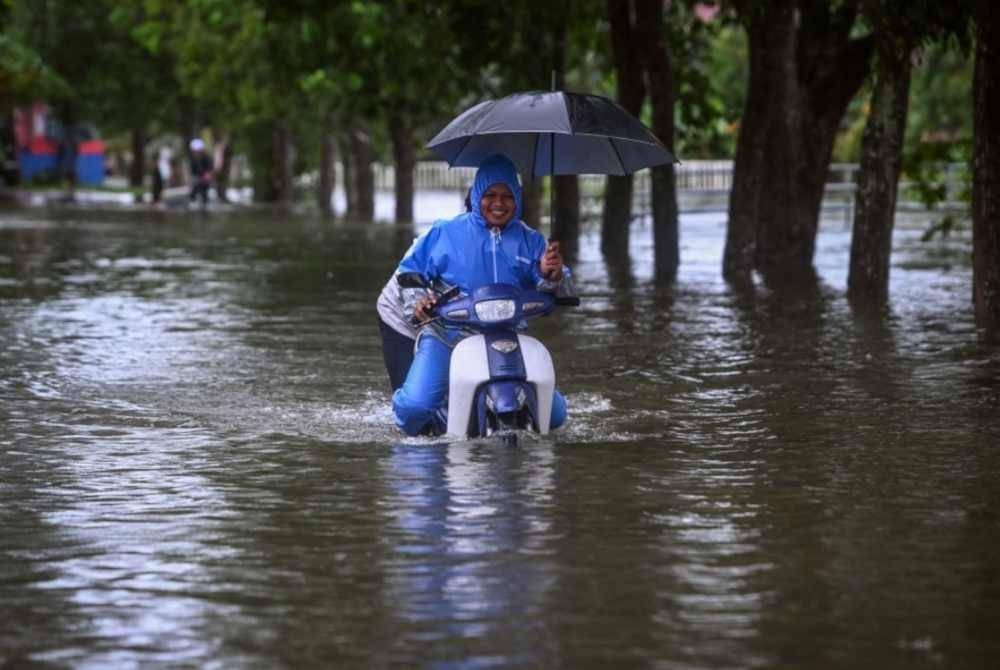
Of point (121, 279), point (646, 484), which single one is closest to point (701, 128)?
point (121, 279)

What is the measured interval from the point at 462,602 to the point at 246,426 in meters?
4.98

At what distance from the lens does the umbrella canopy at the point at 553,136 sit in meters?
11.1

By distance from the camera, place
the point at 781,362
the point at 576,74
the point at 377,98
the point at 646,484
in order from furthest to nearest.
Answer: the point at 576,74 < the point at 377,98 < the point at 781,362 < the point at 646,484

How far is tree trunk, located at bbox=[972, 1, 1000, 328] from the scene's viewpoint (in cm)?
1711

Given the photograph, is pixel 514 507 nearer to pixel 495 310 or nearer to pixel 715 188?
pixel 495 310

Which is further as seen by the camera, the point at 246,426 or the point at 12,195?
the point at 12,195

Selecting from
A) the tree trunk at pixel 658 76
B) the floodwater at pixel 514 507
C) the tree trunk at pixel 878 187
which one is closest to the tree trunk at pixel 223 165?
the tree trunk at pixel 658 76

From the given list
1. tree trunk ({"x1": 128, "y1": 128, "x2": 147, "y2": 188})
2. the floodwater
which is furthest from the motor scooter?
tree trunk ({"x1": 128, "y1": 128, "x2": 147, "y2": 188})

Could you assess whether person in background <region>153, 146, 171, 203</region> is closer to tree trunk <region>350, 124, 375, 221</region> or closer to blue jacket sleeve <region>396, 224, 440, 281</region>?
tree trunk <region>350, 124, 375, 221</region>

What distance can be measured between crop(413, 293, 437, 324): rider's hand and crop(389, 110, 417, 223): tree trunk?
122ft

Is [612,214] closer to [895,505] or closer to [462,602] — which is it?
[895,505]

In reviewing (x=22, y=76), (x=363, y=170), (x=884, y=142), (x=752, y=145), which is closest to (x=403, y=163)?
(x=363, y=170)

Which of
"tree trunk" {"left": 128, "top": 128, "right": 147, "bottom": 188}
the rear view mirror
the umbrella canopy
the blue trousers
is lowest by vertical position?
"tree trunk" {"left": 128, "top": 128, "right": 147, "bottom": 188}

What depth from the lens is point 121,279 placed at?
2625 centimetres
